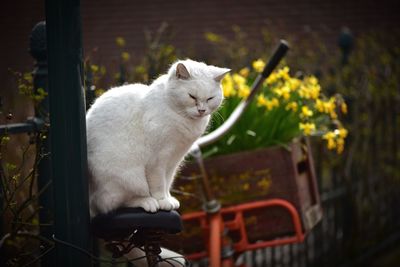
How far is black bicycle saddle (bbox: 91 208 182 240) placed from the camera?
7.55 ft

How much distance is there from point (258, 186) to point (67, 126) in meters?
1.49

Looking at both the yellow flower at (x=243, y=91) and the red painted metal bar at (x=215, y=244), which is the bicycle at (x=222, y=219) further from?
the yellow flower at (x=243, y=91)

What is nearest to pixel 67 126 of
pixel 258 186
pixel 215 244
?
pixel 215 244

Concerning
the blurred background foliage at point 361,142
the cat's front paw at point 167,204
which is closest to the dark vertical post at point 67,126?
the cat's front paw at point 167,204

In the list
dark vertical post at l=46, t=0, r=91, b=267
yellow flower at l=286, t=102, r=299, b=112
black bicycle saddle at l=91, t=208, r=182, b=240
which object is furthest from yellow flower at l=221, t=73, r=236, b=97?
dark vertical post at l=46, t=0, r=91, b=267

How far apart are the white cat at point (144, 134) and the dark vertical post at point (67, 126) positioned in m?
0.20

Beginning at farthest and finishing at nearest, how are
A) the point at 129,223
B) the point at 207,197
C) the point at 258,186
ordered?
the point at 258,186
the point at 207,197
the point at 129,223

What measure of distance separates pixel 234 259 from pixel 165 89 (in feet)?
3.93

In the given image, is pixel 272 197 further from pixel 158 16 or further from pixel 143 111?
pixel 158 16

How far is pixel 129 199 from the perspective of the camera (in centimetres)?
248

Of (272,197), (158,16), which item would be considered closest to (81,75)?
(272,197)

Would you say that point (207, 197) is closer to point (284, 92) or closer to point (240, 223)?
point (240, 223)

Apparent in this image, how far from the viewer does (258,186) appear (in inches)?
136

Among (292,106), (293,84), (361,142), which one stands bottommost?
(361,142)
